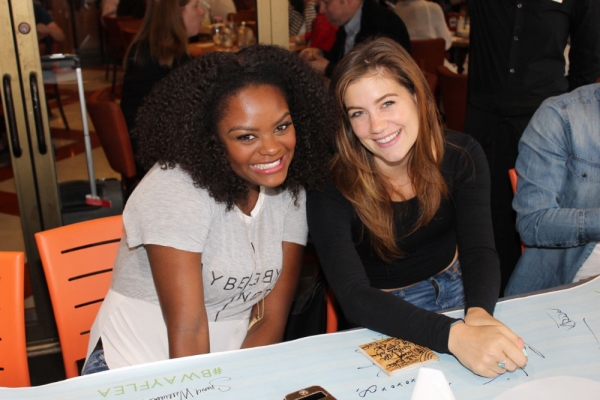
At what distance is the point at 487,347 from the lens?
4.10 ft

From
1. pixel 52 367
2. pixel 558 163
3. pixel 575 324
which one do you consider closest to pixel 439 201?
pixel 558 163

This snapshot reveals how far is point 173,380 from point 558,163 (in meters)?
1.30

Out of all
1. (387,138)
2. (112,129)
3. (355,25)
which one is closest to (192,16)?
(112,129)

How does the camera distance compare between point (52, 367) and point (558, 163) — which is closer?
point (558, 163)

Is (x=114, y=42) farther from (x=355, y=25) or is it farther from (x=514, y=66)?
(x=514, y=66)

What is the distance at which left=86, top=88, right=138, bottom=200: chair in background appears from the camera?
3002 millimetres

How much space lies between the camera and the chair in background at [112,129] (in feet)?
9.85

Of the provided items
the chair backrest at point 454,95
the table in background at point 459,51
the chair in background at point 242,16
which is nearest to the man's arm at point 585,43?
the chair backrest at point 454,95

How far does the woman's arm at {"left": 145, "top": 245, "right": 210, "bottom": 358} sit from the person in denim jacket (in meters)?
1.02

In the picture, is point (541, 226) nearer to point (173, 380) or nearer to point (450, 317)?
point (450, 317)

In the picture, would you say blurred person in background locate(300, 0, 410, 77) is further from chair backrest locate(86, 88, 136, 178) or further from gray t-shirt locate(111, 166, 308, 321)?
gray t-shirt locate(111, 166, 308, 321)

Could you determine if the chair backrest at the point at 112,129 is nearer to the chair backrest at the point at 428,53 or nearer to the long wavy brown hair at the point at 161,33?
the long wavy brown hair at the point at 161,33

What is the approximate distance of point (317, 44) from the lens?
3.46 m

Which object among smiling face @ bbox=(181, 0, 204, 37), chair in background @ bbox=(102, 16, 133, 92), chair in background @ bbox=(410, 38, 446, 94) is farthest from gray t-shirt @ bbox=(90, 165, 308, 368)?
chair in background @ bbox=(410, 38, 446, 94)
